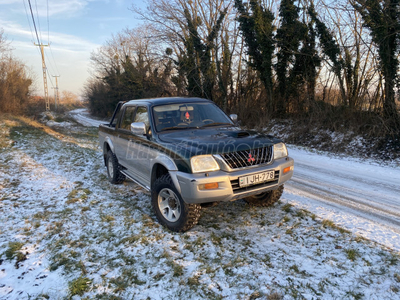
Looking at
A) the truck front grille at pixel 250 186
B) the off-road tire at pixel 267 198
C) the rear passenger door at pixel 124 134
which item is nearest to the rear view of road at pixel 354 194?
the off-road tire at pixel 267 198

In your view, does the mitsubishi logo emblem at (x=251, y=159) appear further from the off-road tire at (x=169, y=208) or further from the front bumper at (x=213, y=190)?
the off-road tire at (x=169, y=208)

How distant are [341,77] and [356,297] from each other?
39.8 ft

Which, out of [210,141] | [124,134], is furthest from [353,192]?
[124,134]

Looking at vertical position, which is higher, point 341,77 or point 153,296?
point 341,77

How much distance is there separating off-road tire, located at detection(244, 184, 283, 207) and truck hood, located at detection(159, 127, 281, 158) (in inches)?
34.0

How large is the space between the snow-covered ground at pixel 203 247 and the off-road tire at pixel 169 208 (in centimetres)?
14

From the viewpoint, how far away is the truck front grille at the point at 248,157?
331 centimetres

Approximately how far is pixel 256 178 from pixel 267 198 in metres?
1.04

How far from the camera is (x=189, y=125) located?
437cm

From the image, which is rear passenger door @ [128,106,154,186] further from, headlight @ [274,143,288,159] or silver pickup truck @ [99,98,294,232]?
headlight @ [274,143,288,159]

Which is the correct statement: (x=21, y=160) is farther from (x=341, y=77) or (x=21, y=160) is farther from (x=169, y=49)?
(x=169, y=49)

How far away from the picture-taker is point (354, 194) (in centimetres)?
500

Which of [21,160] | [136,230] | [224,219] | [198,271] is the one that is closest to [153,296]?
[198,271]

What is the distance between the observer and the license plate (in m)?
3.28
